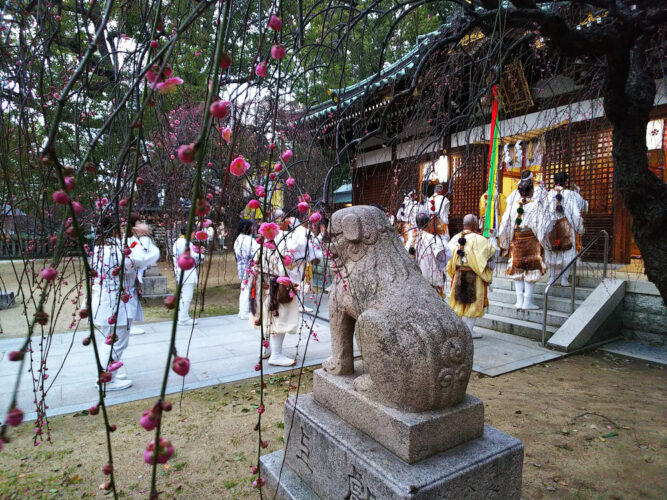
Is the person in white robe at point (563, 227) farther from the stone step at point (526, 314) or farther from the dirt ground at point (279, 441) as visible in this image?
the dirt ground at point (279, 441)

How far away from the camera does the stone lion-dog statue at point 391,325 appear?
205cm

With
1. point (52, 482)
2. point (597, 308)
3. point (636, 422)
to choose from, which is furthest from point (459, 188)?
point (52, 482)

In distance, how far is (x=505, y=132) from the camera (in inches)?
331

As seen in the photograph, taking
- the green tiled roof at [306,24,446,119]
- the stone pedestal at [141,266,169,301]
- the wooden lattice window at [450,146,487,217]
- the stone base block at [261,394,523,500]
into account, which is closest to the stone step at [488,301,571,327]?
the wooden lattice window at [450,146,487,217]

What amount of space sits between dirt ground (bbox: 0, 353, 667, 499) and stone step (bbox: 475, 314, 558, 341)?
1379 mm

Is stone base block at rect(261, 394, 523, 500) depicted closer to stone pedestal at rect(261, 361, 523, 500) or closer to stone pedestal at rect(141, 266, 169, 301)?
stone pedestal at rect(261, 361, 523, 500)

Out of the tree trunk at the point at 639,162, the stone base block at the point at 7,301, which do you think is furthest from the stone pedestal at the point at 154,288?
the tree trunk at the point at 639,162

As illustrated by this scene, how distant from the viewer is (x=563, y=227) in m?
6.86

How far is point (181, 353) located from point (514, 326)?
5.31 m

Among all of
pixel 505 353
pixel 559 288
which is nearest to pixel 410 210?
pixel 505 353

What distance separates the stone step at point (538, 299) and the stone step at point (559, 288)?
8 cm

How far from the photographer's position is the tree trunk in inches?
96.7

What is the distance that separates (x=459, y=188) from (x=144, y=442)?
896cm

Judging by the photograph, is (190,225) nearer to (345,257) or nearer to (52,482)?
(345,257)
